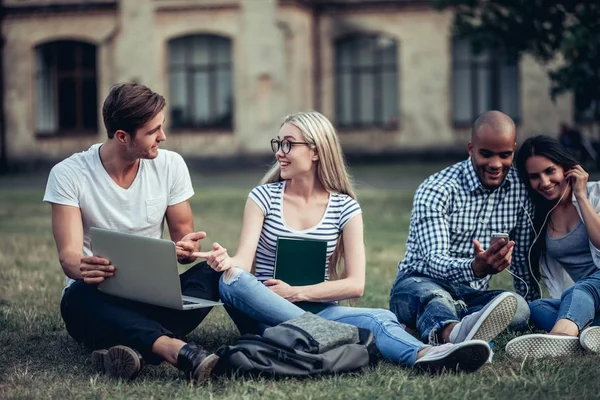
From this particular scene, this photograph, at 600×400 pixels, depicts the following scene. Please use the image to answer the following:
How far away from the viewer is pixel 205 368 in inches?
191

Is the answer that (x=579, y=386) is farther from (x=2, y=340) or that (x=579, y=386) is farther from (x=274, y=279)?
(x=2, y=340)

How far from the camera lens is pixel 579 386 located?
15.6 feet

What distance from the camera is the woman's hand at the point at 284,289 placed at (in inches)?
217

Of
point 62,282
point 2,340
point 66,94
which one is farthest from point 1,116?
point 2,340

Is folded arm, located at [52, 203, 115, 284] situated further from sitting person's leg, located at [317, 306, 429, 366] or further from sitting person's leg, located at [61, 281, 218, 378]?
sitting person's leg, located at [317, 306, 429, 366]

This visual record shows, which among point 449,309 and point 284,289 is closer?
point 284,289

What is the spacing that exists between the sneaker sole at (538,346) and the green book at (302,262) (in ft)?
3.55

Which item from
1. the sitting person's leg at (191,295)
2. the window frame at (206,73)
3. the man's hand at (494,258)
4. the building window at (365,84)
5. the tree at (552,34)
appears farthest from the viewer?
the building window at (365,84)

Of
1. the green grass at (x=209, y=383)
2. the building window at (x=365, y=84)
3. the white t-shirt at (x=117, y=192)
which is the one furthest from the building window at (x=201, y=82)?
the white t-shirt at (x=117, y=192)

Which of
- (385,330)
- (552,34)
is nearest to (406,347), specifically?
(385,330)

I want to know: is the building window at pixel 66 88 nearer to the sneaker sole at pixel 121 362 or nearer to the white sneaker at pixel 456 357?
the sneaker sole at pixel 121 362

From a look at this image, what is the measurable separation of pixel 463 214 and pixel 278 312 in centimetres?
145

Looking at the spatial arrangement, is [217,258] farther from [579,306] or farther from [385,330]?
[579,306]

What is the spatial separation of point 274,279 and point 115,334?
3.08ft
